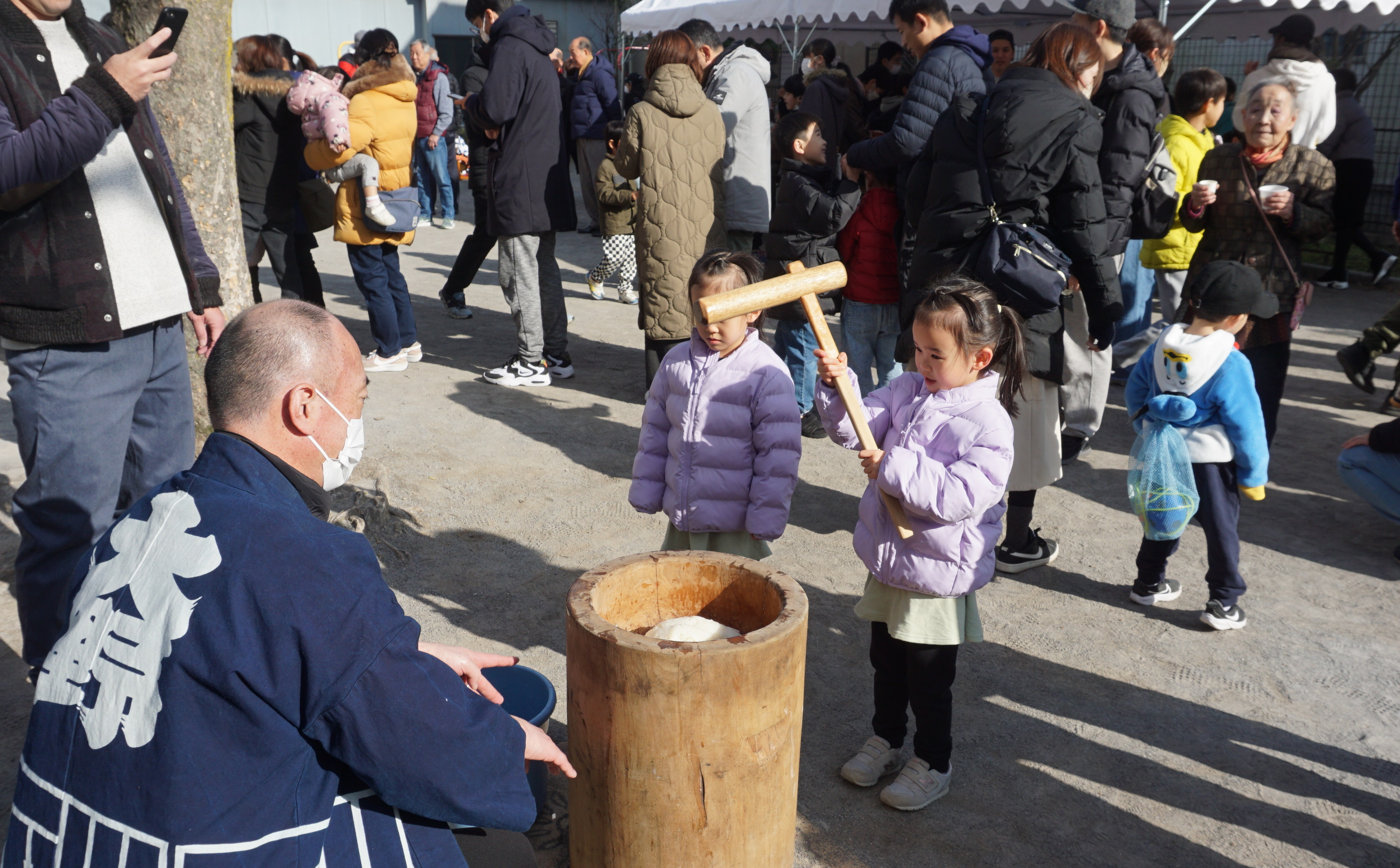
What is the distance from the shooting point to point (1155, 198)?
452 centimetres

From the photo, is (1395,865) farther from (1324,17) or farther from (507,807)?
(1324,17)

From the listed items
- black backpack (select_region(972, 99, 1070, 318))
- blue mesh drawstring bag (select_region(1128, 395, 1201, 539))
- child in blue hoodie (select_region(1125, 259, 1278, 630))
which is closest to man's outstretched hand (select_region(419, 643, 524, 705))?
black backpack (select_region(972, 99, 1070, 318))

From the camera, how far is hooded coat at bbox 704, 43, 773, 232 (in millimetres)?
6043

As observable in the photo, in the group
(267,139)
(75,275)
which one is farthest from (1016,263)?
(267,139)

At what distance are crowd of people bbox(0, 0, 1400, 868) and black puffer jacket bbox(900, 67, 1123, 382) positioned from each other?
16 millimetres

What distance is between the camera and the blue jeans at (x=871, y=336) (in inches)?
214

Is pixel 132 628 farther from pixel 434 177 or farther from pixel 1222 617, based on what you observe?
pixel 434 177

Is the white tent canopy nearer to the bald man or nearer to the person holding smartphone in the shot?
the person holding smartphone

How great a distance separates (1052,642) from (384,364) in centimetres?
483

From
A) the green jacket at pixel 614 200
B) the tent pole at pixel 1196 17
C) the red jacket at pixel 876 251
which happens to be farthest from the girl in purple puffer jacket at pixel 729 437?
the tent pole at pixel 1196 17

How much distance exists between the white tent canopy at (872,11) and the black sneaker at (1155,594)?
5.24 metres

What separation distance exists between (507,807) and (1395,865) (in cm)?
236

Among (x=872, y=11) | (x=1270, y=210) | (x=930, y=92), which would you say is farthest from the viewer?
(x=872, y=11)

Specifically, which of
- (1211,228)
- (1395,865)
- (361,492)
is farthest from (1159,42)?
(361,492)
